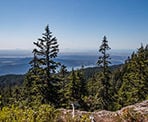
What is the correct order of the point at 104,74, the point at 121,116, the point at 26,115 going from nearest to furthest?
the point at 26,115 → the point at 121,116 → the point at 104,74

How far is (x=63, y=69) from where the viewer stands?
45094mm

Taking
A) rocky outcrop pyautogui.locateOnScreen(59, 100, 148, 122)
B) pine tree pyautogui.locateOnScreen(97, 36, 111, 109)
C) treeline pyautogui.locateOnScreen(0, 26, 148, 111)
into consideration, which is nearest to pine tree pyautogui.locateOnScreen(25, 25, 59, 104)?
treeline pyautogui.locateOnScreen(0, 26, 148, 111)

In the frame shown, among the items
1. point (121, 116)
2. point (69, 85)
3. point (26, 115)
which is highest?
point (26, 115)

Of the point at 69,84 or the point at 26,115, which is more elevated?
the point at 26,115

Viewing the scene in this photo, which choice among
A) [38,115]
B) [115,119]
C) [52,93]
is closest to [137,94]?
[52,93]

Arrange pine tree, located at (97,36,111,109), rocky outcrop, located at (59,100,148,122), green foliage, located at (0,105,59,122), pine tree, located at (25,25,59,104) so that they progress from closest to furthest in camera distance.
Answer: green foliage, located at (0,105,59,122) → rocky outcrop, located at (59,100,148,122) → pine tree, located at (25,25,59,104) → pine tree, located at (97,36,111,109)

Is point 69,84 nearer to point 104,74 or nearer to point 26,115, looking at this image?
point 104,74

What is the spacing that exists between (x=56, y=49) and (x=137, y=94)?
11905mm

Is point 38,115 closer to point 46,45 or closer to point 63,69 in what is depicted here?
point 46,45

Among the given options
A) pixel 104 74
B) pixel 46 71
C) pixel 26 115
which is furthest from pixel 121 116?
pixel 104 74

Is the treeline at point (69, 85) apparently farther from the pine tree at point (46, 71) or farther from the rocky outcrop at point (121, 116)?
the rocky outcrop at point (121, 116)

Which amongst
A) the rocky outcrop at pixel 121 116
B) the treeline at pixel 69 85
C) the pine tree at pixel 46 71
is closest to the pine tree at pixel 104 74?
the treeline at pixel 69 85

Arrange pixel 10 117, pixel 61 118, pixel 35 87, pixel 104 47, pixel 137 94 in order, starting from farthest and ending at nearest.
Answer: pixel 104 47, pixel 137 94, pixel 35 87, pixel 61 118, pixel 10 117

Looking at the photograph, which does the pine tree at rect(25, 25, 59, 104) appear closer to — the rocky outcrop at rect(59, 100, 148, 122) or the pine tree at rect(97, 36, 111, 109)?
the pine tree at rect(97, 36, 111, 109)
